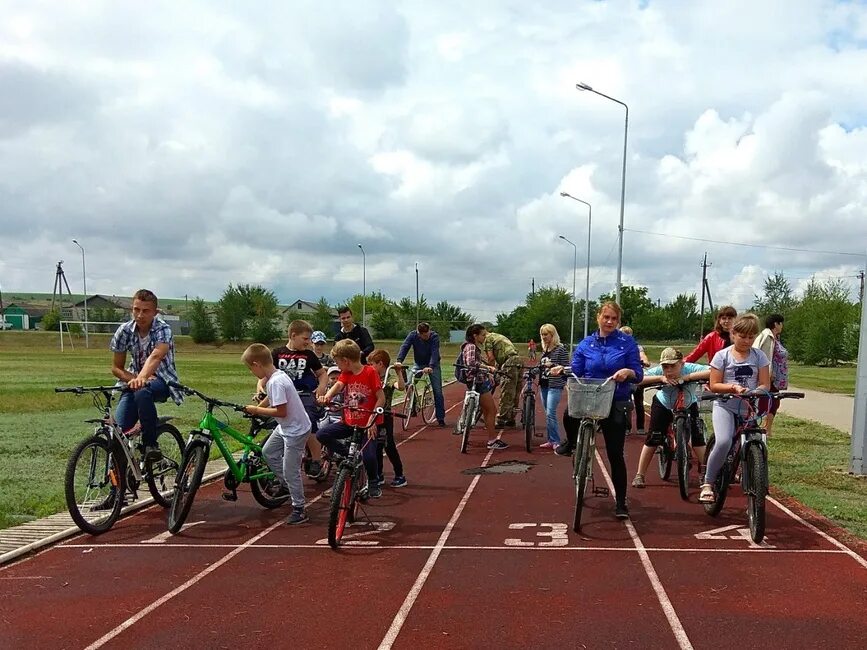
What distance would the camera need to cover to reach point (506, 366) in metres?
11.5

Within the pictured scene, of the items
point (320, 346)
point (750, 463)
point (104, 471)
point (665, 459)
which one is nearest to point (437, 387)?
point (320, 346)

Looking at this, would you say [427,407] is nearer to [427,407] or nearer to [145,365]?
[427,407]

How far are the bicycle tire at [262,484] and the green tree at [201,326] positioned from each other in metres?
80.7

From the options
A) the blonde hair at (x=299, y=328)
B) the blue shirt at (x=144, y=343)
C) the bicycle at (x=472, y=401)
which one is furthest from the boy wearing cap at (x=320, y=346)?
the blue shirt at (x=144, y=343)

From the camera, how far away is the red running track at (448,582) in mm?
4031

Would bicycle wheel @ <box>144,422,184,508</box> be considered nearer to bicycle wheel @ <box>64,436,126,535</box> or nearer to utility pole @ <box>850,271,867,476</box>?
bicycle wheel @ <box>64,436,126,535</box>

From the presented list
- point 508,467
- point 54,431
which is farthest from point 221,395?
point 508,467

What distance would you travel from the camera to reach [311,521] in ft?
21.3

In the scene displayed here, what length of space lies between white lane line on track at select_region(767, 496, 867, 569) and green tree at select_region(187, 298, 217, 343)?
8221cm

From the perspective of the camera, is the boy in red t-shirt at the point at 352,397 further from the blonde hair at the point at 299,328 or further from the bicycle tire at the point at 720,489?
the bicycle tire at the point at 720,489

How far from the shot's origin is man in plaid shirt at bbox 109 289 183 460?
21.3ft

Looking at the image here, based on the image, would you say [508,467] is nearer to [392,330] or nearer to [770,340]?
[770,340]

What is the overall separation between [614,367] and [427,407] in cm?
863

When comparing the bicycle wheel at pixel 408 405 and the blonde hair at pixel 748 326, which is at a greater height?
the blonde hair at pixel 748 326
